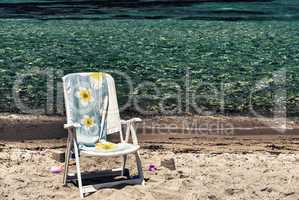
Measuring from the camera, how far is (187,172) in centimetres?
722

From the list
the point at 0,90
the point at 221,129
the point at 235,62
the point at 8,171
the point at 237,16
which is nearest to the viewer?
the point at 8,171

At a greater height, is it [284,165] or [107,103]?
[107,103]

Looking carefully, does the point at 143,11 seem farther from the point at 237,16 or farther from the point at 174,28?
the point at 174,28

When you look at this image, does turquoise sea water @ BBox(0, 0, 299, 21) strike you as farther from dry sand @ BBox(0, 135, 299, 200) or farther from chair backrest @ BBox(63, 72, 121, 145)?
chair backrest @ BBox(63, 72, 121, 145)

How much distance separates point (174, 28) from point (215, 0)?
15.2 metres

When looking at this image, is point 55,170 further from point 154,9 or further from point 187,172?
point 154,9

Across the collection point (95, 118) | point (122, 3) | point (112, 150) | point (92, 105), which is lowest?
point (112, 150)

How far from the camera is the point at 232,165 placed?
7.55 meters

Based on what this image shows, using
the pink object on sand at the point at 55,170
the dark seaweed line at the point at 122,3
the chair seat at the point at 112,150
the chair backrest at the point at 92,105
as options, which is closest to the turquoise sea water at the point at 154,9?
the dark seaweed line at the point at 122,3

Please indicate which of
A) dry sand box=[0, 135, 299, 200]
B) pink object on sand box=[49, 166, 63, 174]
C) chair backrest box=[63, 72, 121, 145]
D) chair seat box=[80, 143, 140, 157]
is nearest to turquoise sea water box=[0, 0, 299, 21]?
dry sand box=[0, 135, 299, 200]

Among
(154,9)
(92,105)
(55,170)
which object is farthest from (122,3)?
(55,170)

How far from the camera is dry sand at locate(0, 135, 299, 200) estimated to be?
20.9 ft

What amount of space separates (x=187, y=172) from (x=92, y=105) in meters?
1.50

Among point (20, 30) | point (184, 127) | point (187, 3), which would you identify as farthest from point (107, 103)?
point (187, 3)
